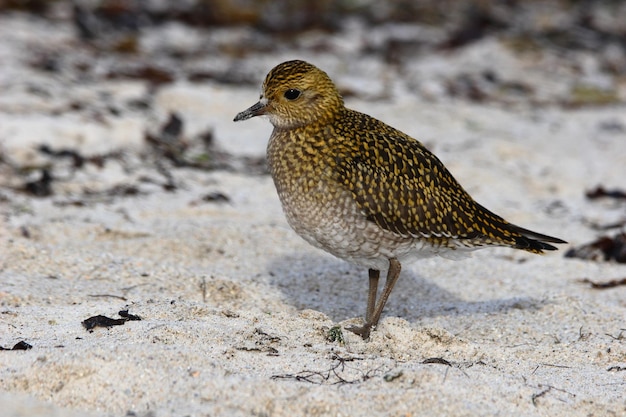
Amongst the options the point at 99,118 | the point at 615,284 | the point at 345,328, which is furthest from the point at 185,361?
the point at 99,118

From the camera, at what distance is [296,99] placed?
598cm

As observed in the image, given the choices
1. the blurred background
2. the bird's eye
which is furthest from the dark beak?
the blurred background

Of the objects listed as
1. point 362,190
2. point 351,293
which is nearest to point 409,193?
point 362,190

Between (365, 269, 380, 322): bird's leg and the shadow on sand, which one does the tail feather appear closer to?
the shadow on sand

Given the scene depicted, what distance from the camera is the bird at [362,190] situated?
5625 millimetres

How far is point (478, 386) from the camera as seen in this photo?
455 cm

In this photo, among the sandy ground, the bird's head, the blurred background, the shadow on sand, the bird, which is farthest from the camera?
the blurred background

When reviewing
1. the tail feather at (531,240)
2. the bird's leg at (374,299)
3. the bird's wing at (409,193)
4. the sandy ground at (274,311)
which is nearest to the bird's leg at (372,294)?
the bird's leg at (374,299)

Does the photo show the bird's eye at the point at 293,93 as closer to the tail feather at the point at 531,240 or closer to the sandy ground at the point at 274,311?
the sandy ground at the point at 274,311

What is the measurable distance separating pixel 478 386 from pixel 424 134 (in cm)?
655

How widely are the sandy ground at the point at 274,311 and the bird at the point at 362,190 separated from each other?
0.47m

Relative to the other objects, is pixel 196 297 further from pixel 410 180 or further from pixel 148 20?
pixel 148 20

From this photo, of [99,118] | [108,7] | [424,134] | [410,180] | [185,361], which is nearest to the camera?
[185,361]

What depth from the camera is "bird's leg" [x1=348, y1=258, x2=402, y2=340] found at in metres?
5.47
